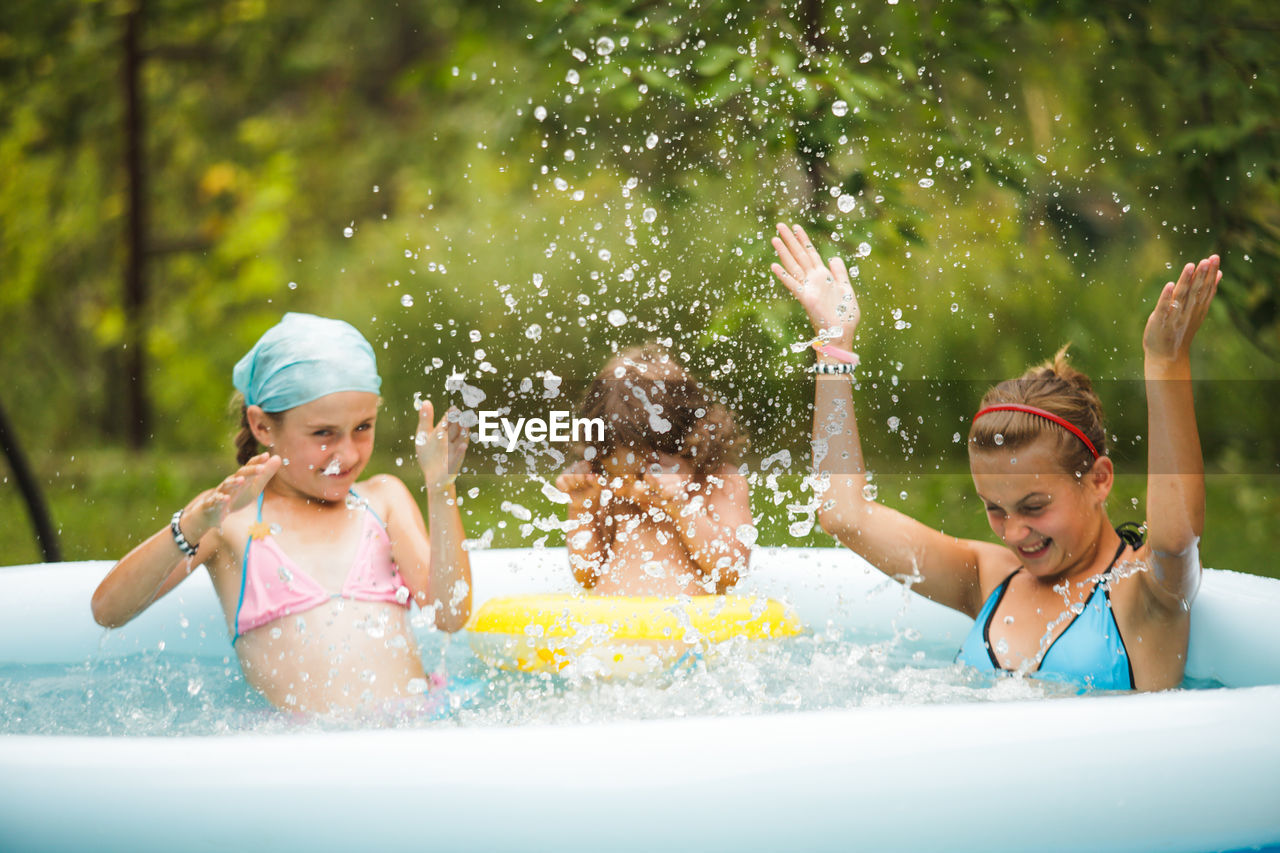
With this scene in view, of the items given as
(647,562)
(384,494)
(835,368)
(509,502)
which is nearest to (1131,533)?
(835,368)

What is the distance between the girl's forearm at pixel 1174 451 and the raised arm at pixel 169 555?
1637 mm

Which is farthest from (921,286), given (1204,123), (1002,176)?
(1002,176)

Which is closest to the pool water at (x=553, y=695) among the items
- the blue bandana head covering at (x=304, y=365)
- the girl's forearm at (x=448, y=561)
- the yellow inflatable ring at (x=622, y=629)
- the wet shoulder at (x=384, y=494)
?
the yellow inflatable ring at (x=622, y=629)

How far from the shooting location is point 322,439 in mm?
2648

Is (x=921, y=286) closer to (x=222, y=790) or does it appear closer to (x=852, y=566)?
(x=852, y=566)

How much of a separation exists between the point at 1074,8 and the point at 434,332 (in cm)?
417

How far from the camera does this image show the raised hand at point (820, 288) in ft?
8.22

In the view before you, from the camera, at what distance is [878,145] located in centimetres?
443

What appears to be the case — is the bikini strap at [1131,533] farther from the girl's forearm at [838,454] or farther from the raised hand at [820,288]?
the raised hand at [820,288]

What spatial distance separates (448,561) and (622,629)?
1.38ft

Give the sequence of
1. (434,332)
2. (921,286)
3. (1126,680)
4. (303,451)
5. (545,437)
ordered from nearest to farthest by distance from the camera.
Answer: (1126,680) → (303,451) → (545,437) → (921,286) → (434,332)

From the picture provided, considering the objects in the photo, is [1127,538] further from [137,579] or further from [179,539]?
[137,579]

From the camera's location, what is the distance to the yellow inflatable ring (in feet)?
8.27

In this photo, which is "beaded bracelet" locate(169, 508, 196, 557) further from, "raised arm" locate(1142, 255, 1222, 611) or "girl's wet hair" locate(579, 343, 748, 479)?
"raised arm" locate(1142, 255, 1222, 611)
